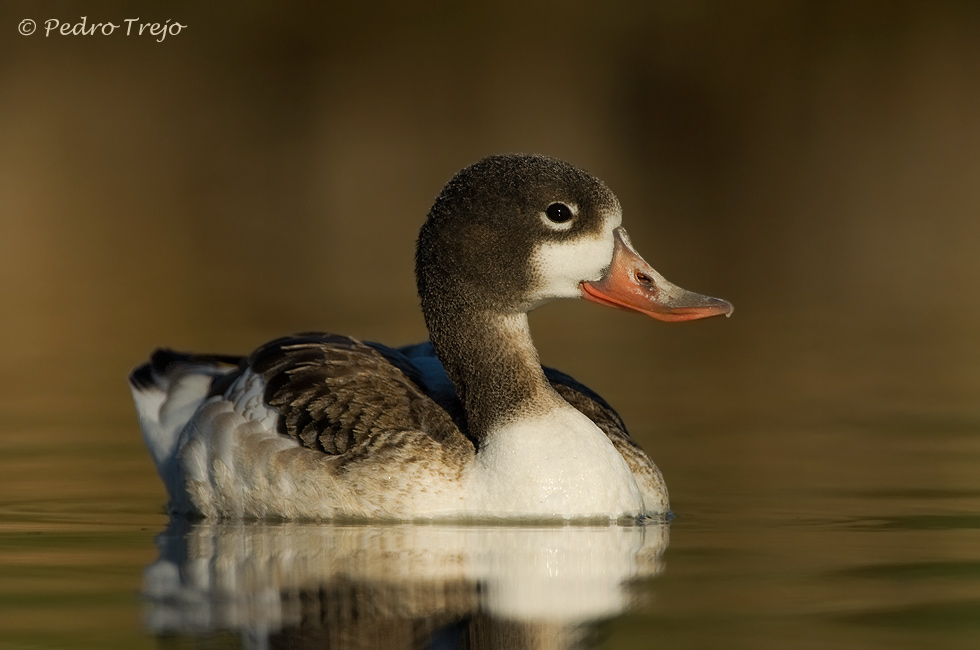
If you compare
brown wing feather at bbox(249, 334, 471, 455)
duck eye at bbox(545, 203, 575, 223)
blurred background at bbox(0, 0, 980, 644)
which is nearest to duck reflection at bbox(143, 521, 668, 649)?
brown wing feather at bbox(249, 334, 471, 455)

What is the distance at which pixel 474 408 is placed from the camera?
8875mm

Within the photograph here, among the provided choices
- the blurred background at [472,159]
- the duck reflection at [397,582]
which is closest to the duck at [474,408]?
the duck reflection at [397,582]

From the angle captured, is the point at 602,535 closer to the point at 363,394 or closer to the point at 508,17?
the point at 363,394

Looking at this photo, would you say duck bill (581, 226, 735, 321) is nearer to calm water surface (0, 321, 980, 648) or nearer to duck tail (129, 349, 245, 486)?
calm water surface (0, 321, 980, 648)

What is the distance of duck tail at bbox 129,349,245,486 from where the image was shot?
9977mm

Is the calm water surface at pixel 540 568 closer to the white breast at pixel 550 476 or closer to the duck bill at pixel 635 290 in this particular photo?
the white breast at pixel 550 476

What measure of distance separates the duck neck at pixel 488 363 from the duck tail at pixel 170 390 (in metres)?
1.50

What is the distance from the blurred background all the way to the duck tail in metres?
5.20

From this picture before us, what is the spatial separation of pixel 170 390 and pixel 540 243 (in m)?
2.85

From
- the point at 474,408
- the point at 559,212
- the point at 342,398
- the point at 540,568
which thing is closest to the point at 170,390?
the point at 342,398

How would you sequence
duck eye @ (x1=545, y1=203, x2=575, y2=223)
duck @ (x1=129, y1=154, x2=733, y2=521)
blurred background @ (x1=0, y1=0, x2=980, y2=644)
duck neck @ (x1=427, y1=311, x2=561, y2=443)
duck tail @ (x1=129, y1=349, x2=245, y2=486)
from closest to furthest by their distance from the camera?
duck @ (x1=129, y1=154, x2=733, y2=521)
duck eye @ (x1=545, y1=203, x2=575, y2=223)
duck neck @ (x1=427, y1=311, x2=561, y2=443)
duck tail @ (x1=129, y1=349, x2=245, y2=486)
blurred background @ (x1=0, y1=0, x2=980, y2=644)

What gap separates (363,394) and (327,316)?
8642 mm

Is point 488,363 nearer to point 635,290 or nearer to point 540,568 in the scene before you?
point 635,290

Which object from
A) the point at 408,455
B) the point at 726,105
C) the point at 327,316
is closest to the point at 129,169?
the point at 726,105
